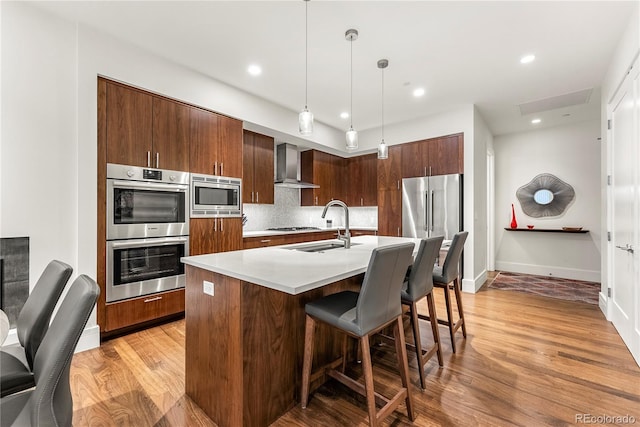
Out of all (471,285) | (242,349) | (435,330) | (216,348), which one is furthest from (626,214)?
(216,348)

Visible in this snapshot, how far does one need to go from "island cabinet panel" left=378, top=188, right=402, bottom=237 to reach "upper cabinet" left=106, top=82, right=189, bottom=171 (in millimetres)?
3417

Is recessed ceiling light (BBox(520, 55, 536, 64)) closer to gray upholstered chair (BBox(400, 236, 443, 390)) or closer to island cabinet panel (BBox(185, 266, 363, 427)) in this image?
gray upholstered chair (BBox(400, 236, 443, 390))

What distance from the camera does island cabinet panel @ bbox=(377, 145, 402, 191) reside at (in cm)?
504

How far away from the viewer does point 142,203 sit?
9.25 ft

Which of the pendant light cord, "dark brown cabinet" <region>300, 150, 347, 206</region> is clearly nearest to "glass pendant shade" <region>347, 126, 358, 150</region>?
the pendant light cord

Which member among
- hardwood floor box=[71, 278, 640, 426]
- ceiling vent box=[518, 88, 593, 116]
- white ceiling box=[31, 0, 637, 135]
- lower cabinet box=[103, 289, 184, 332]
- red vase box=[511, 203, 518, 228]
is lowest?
hardwood floor box=[71, 278, 640, 426]

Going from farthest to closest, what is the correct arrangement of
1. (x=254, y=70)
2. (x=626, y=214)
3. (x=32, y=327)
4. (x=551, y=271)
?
(x=551, y=271), (x=254, y=70), (x=626, y=214), (x=32, y=327)

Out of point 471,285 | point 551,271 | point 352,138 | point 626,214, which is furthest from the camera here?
point 551,271

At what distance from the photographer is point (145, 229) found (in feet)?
9.25

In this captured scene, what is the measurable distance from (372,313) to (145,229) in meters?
2.46

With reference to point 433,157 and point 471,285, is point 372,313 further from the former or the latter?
point 433,157

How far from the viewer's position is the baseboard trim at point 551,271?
498 centimetres

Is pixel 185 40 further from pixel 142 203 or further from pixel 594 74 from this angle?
pixel 594 74

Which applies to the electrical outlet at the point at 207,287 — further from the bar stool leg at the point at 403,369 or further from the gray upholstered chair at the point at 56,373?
the bar stool leg at the point at 403,369
